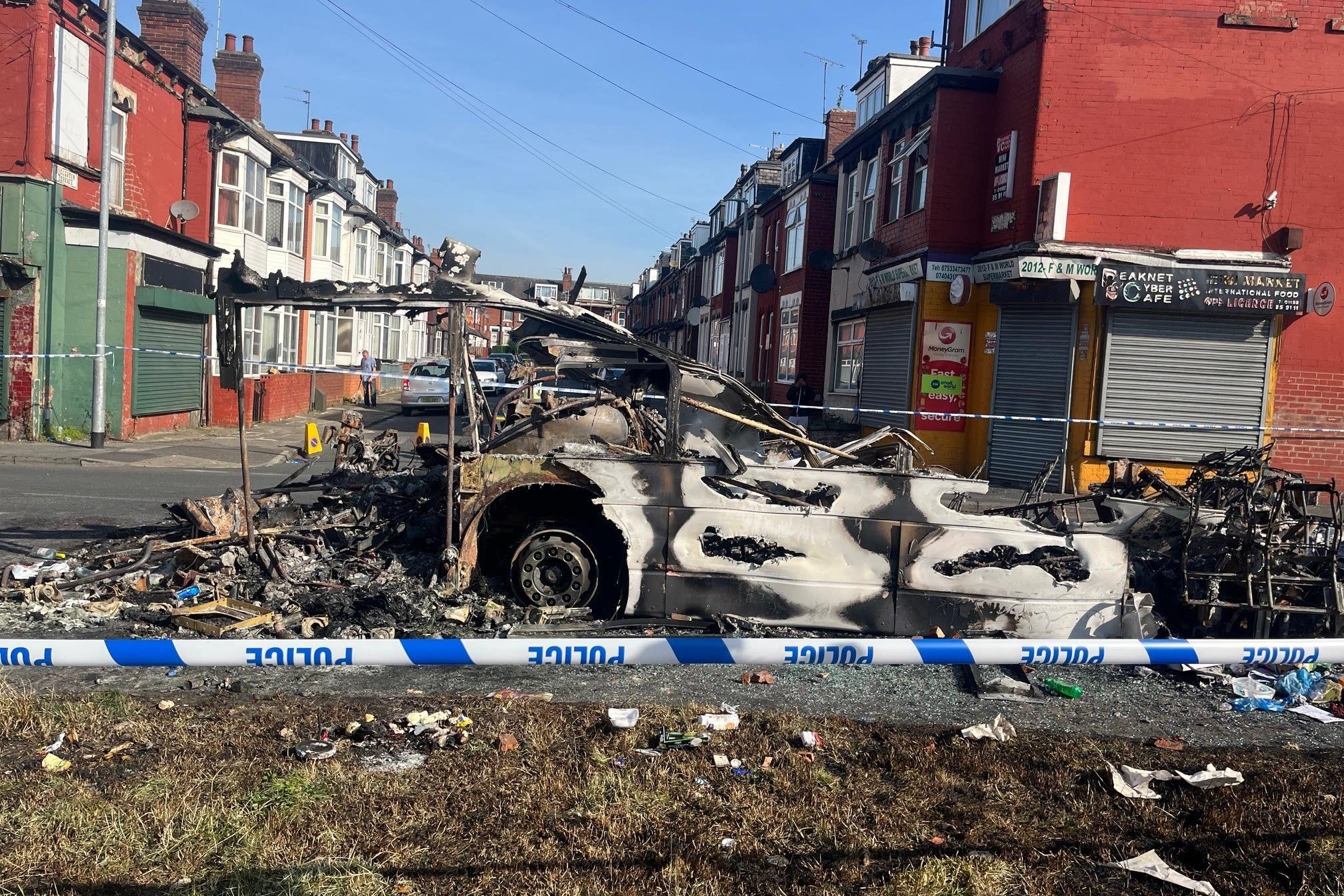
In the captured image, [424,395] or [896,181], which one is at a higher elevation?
[896,181]

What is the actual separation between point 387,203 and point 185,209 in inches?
1258

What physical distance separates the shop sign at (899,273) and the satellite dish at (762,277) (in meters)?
7.89

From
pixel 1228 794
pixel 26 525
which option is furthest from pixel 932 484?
→ pixel 26 525

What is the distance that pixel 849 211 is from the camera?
22.4 m

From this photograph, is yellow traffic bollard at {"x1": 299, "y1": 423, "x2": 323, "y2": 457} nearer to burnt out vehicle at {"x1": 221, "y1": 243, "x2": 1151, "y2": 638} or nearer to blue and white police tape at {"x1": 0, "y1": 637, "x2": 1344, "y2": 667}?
burnt out vehicle at {"x1": 221, "y1": 243, "x2": 1151, "y2": 638}

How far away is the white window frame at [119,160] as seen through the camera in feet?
58.5

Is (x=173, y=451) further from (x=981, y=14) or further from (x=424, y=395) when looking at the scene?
(x=981, y=14)

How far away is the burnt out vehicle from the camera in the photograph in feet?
19.7

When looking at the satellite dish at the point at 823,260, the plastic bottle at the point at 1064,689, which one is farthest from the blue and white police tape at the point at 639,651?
the satellite dish at the point at 823,260

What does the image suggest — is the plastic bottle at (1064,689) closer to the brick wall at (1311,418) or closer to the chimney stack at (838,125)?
the brick wall at (1311,418)

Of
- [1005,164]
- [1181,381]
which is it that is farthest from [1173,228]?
[1005,164]

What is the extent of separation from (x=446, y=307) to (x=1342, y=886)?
5.57m

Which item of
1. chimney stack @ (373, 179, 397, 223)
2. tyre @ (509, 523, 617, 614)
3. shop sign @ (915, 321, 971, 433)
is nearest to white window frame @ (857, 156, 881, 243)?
shop sign @ (915, 321, 971, 433)

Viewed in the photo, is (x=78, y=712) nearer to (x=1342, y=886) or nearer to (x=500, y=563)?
(x=500, y=563)
